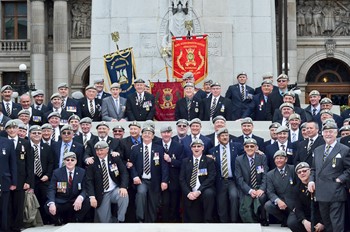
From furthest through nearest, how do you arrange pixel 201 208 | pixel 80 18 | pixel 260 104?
pixel 80 18 < pixel 260 104 < pixel 201 208

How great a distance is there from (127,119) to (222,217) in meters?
3.92

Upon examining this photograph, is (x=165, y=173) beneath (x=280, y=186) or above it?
above

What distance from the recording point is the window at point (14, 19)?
52.8m

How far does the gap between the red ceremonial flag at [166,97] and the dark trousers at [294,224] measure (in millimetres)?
5707

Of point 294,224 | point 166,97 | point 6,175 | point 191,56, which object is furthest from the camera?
point 191,56

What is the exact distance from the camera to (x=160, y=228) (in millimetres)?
11477

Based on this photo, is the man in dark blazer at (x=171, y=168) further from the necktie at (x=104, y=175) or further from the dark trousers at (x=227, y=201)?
the necktie at (x=104, y=175)

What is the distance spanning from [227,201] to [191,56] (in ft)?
19.6

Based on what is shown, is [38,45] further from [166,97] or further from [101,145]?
[101,145]

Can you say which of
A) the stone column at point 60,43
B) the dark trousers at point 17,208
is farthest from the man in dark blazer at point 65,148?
the stone column at point 60,43

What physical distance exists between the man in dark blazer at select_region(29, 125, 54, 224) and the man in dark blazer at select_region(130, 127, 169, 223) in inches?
59.9

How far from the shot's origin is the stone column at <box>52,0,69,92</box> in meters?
49.5

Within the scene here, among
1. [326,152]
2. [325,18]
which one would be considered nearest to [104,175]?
[326,152]

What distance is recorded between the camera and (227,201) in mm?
13930
